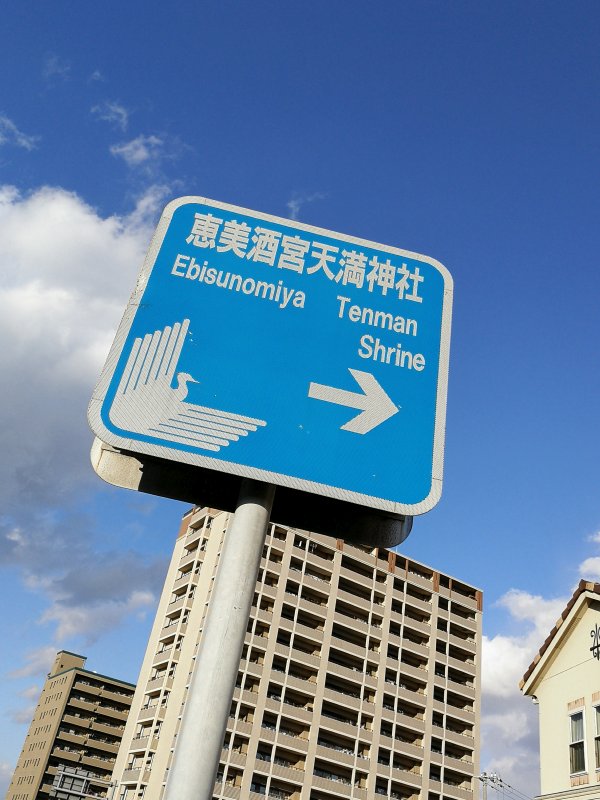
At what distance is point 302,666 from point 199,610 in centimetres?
962

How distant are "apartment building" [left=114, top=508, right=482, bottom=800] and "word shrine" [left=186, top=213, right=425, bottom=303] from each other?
171ft

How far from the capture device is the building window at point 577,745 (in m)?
18.4

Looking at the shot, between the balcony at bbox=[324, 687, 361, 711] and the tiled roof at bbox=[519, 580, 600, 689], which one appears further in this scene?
the balcony at bbox=[324, 687, 361, 711]

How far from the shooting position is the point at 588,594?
66.5ft

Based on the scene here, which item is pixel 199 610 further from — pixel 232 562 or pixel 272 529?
pixel 232 562

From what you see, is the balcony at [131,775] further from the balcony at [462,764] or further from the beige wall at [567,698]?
the beige wall at [567,698]

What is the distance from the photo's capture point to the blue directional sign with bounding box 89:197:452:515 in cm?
344

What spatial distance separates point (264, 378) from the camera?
370cm

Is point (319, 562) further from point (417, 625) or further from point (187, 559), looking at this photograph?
point (417, 625)

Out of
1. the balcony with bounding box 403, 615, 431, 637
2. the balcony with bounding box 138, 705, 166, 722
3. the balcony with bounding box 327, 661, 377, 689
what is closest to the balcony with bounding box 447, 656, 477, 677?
the balcony with bounding box 403, 615, 431, 637

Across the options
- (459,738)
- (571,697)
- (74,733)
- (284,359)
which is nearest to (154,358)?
(284,359)

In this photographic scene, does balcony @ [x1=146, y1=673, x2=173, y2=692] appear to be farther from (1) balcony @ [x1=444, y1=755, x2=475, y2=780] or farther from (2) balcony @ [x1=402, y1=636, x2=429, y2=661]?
(1) balcony @ [x1=444, y1=755, x2=475, y2=780]

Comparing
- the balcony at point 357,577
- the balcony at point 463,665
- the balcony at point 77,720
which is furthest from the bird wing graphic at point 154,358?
the balcony at point 77,720

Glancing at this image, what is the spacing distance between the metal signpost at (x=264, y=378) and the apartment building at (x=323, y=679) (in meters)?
52.0
